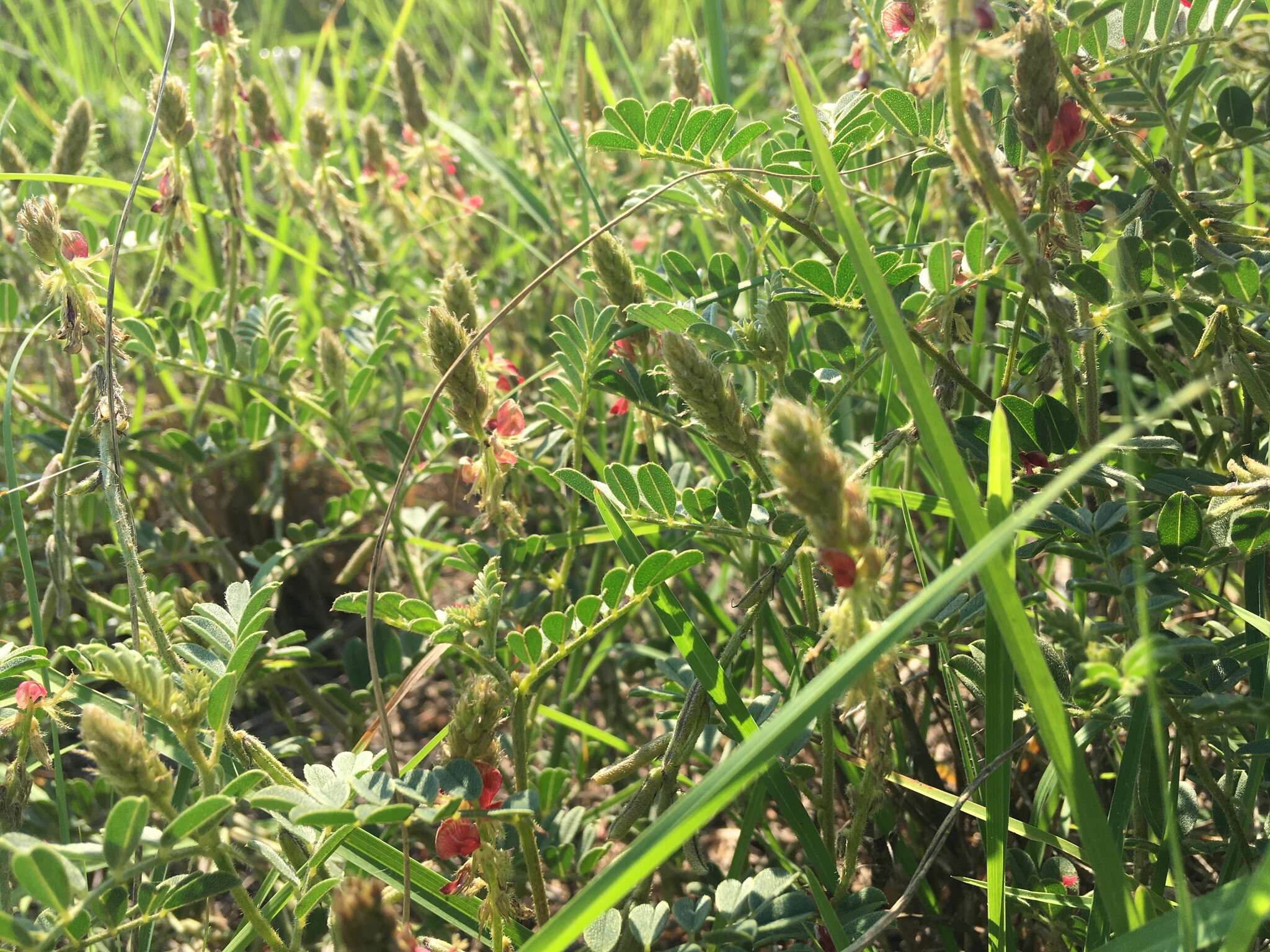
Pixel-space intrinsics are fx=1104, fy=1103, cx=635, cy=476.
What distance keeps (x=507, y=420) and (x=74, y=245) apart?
513 millimetres

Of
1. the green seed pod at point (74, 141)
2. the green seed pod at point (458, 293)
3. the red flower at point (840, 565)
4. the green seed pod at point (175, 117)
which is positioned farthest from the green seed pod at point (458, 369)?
the green seed pod at point (74, 141)

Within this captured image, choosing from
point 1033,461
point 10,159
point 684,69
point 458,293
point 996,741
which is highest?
point 10,159

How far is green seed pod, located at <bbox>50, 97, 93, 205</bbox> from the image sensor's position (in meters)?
1.49

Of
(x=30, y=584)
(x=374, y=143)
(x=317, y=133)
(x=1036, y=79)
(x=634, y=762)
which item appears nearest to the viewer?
(x=1036, y=79)

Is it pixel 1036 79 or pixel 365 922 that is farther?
pixel 1036 79

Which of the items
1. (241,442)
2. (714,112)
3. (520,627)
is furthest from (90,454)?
(714,112)

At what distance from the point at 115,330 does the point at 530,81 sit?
111 centimetres

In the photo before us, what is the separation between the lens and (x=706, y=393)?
0.90m

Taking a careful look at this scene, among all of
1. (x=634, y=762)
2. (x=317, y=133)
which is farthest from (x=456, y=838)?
(x=317, y=133)

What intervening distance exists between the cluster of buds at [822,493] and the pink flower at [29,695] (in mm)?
690

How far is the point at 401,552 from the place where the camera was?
57.0 inches

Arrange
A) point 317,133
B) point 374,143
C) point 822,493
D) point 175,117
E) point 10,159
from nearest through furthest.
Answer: point 822,493
point 175,117
point 10,159
point 317,133
point 374,143

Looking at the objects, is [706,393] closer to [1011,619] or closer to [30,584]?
[1011,619]

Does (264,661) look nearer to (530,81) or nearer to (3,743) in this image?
(3,743)
